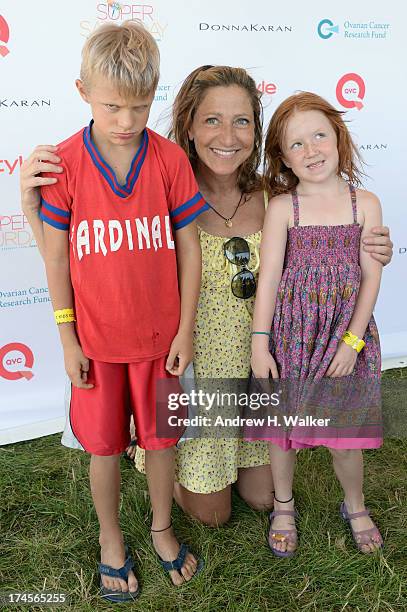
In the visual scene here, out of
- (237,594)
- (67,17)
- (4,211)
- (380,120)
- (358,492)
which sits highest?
(67,17)

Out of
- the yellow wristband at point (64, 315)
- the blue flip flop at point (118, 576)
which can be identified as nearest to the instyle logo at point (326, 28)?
the yellow wristband at point (64, 315)

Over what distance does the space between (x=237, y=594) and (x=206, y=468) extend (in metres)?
0.37

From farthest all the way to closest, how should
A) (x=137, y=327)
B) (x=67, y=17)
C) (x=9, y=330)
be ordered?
1. (x=9, y=330)
2. (x=67, y=17)
3. (x=137, y=327)

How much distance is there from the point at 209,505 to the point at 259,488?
0.21 meters

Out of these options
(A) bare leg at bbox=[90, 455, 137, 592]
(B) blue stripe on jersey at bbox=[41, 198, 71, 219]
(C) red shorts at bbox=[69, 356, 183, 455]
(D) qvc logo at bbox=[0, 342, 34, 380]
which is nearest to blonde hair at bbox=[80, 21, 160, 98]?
(B) blue stripe on jersey at bbox=[41, 198, 71, 219]

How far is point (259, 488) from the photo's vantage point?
7.16 feet

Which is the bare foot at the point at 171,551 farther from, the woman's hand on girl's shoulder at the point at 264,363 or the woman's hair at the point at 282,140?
the woman's hair at the point at 282,140

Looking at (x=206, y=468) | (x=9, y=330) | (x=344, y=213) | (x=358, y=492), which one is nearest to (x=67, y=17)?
(x=9, y=330)

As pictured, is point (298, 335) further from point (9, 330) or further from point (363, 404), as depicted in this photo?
point (9, 330)

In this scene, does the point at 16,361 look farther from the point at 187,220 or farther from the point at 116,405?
the point at 187,220

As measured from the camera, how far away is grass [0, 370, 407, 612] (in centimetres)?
179

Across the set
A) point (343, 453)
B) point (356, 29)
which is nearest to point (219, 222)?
point (343, 453)

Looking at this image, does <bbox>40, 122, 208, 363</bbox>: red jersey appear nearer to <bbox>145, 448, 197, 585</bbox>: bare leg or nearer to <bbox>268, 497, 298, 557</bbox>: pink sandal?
<bbox>145, 448, 197, 585</bbox>: bare leg

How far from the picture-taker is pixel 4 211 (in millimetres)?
2732
